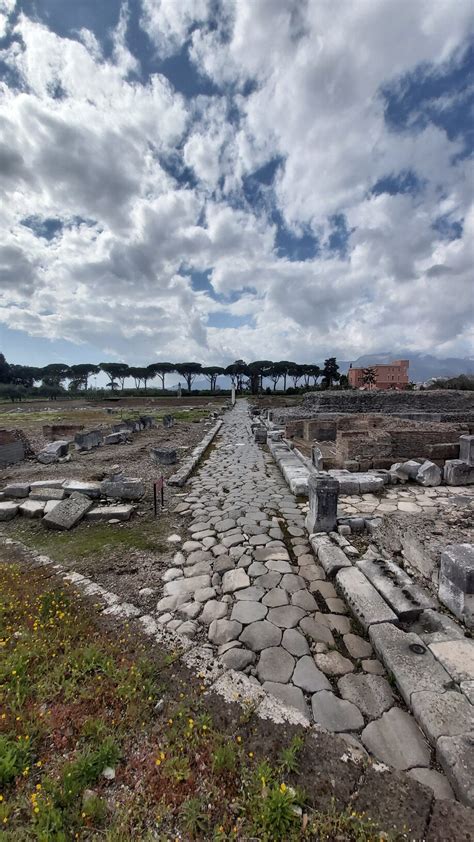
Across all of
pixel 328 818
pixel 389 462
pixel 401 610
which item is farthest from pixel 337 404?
pixel 328 818

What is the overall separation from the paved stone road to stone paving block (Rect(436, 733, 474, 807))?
83 mm

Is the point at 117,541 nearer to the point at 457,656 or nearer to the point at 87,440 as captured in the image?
the point at 457,656

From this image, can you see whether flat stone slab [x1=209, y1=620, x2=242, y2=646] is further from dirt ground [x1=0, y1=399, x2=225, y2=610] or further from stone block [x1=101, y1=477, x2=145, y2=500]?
stone block [x1=101, y1=477, x2=145, y2=500]

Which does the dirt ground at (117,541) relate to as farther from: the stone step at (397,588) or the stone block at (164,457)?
the stone step at (397,588)

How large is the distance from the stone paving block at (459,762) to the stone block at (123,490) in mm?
5705

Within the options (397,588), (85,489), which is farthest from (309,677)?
(85,489)

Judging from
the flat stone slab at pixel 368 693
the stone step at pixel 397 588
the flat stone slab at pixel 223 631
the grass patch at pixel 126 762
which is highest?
the stone step at pixel 397 588

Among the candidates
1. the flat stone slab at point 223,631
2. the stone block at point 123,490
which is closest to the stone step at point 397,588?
the flat stone slab at point 223,631

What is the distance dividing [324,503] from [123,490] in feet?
13.4

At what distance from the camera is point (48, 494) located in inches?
250

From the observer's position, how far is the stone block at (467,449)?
26.2 ft

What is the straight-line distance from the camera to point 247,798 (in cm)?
177

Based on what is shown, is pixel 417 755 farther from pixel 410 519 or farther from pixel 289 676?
pixel 410 519

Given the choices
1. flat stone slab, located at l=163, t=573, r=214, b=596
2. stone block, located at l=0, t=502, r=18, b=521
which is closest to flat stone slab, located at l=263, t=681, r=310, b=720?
flat stone slab, located at l=163, t=573, r=214, b=596
